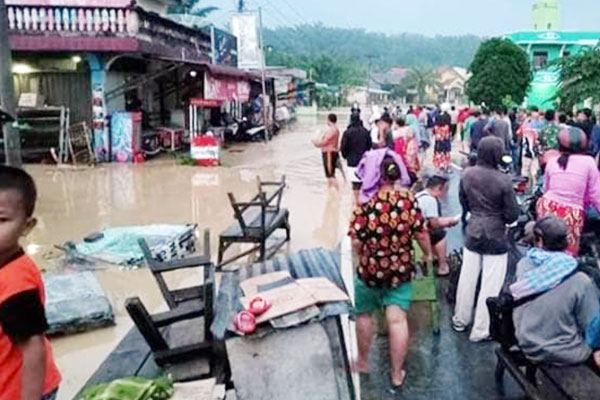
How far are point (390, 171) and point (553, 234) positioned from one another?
1064 mm

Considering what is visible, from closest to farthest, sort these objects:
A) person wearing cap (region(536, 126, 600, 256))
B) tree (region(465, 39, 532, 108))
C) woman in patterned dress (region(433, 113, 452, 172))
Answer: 1. person wearing cap (region(536, 126, 600, 256))
2. woman in patterned dress (region(433, 113, 452, 172))
3. tree (region(465, 39, 532, 108))

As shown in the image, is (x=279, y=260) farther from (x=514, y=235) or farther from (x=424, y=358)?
(x=514, y=235)

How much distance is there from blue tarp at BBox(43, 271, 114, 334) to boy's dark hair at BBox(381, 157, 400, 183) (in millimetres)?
3166

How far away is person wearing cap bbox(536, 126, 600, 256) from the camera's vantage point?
219 inches

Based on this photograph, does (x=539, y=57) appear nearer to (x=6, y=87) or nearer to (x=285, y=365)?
(x=6, y=87)

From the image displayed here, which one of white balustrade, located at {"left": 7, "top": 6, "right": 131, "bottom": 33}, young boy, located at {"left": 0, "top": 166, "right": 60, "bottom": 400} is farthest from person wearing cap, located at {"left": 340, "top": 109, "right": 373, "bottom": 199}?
young boy, located at {"left": 0, "top": 166, "right": 60, "bottom": 400}

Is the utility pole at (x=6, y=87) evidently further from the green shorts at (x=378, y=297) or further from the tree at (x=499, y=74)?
the tree at (x=499, y=74)

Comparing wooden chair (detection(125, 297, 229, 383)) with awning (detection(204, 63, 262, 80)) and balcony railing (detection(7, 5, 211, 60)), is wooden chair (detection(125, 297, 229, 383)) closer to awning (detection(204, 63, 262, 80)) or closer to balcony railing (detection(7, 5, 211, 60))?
balcony railing (detection(7, 5, 211, 60))

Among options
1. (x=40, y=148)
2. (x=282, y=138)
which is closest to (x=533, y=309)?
(x=40, y=148)

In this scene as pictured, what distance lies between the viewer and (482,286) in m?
5.04

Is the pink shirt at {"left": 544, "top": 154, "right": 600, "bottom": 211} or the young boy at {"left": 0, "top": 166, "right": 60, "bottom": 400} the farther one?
the pink shirt at {"left": 544, "top": 154, "right": 600, "bottom": 211}

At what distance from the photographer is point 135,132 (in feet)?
58.3

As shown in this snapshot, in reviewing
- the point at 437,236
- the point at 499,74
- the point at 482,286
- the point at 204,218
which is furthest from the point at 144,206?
the point at 499,74

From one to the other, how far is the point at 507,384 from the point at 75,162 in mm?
14916
